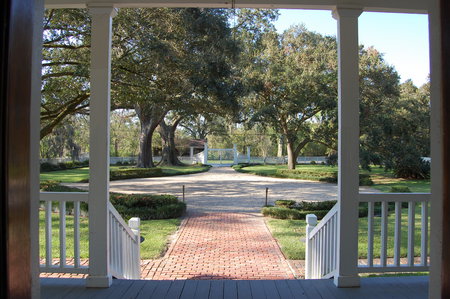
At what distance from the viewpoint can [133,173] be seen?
2189 centimetres

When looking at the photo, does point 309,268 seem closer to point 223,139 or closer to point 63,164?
point 63,164

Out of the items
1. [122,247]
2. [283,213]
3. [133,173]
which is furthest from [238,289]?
[133,173]

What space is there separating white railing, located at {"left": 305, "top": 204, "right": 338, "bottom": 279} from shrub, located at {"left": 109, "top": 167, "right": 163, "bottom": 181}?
18.1m

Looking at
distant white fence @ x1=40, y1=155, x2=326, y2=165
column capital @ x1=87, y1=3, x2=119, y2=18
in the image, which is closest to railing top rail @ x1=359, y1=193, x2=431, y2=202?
column capital @ x1=87, y1=3, x2=119, y2=18

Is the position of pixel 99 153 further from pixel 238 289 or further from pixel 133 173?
pixel 133 173

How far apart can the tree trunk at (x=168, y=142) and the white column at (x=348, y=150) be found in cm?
2572

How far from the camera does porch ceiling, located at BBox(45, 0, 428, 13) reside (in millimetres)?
2900

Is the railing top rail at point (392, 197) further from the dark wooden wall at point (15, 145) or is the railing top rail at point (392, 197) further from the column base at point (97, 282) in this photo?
the dark wooden wall at point (15, 145)

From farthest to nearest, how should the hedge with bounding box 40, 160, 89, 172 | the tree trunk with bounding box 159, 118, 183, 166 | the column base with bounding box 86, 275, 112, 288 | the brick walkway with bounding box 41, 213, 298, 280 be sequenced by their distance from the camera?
1. the tree trunk with bounding box 159, 118, 183, 166
2. the hedge with bounding box 40, 160, 89, 172
3. the brick walkway with bounding box 41, 213, 298, 280
4. the column base with bounding box 86, 275, 112, 288

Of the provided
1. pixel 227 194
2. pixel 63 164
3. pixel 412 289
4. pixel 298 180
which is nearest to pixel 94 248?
pixel 412 289

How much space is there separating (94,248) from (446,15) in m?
2.97

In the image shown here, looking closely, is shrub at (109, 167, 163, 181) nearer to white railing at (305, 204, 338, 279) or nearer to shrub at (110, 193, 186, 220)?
shrub at (110, 193, 186, 220)

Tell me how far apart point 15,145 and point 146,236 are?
7.65 meters

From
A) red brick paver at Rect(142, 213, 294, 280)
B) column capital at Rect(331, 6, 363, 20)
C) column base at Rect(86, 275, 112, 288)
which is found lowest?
red brick paver at Rect(142, 213, 294, 280)
